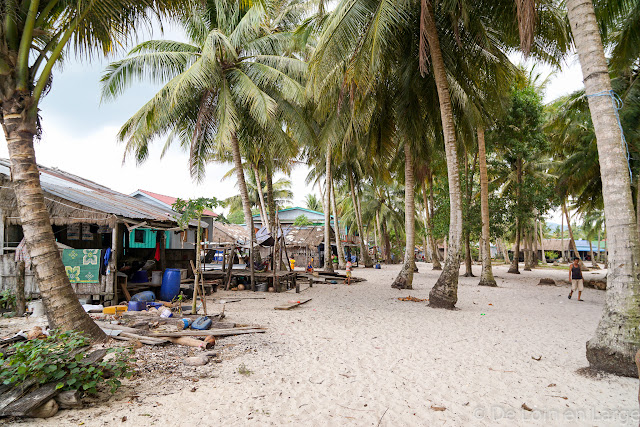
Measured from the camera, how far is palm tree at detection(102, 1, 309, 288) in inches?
455

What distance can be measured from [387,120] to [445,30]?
325cm

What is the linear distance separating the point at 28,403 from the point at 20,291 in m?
6.02

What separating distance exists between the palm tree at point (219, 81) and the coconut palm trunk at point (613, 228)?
8.13m

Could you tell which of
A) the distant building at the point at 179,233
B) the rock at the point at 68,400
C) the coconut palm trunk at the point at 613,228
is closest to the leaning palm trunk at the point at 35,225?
the rock at the point at 68,400

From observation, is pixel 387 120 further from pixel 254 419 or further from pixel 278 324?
→ pixel 254 419

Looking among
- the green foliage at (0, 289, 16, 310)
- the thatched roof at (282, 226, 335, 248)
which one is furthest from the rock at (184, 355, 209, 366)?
the thatched roof at (282, 226, 335, 248)

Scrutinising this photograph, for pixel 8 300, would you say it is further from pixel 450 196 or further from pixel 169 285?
pixel 450 196

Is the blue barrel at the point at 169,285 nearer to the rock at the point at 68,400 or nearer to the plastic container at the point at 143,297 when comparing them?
the plastic container at the point at 143,297

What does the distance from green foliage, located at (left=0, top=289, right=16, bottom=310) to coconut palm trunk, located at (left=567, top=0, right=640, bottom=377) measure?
10.8 meters

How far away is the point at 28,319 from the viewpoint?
739 centimetres

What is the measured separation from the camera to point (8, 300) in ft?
26.6

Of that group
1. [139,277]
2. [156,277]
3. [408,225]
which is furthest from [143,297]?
[408,225]

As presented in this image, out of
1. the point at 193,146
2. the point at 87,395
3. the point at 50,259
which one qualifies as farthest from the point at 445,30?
the point at 87,395

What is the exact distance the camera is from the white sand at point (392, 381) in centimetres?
356
